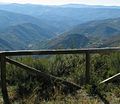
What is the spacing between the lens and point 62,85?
27.9ft

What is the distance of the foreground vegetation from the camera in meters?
7.77

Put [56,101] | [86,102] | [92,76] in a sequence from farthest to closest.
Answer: [92,76] < [56,101] < [86,102]

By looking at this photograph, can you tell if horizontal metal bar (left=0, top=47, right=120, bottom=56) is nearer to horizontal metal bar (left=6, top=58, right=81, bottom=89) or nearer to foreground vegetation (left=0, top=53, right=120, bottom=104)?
horizontal metal bar (left=6, top=58, right=81, bottom=89)

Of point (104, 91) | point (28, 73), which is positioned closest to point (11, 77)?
point (28, 73)

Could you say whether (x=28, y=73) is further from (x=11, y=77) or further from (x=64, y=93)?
(x=64, y=93)

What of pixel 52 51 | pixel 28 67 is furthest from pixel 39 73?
pixel 52 51

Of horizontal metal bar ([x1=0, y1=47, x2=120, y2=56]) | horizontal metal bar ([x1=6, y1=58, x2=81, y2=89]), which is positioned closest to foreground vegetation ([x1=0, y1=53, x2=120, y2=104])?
horizontal metal bar ([x1=6, y1=58, x2=81, y2=89])

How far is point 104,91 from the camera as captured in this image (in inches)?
335

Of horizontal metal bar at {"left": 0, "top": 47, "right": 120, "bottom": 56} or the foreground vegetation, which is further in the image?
horizontal metal bar at {"left": 0, "top": 47, "right": 120, "bottom": 56}

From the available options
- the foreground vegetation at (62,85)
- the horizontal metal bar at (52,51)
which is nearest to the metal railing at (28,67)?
the horizontal metal bar at (52,51)

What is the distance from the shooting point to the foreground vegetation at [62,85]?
7.77m

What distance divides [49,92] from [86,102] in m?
1.68

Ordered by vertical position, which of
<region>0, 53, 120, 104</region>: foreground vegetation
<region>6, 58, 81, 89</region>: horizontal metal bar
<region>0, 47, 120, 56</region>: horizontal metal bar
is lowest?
<region>0, 53, 120, 104</region>: foreground vegetation

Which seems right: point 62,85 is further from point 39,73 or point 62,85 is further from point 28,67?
point 28,67
